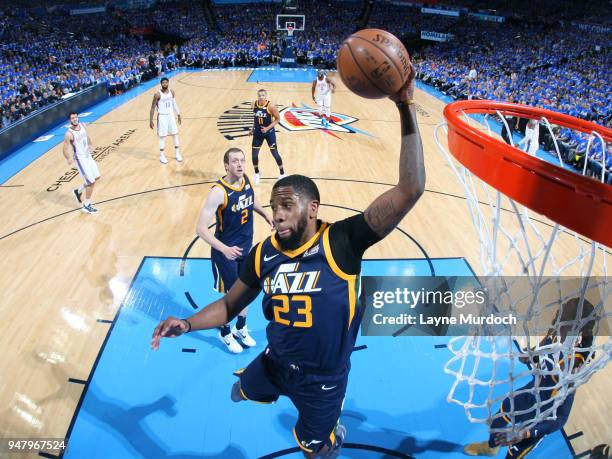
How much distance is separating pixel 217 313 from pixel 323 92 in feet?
32.7

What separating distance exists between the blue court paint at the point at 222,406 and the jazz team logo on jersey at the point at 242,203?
1491 millimetres

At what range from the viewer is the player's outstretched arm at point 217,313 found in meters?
2.28

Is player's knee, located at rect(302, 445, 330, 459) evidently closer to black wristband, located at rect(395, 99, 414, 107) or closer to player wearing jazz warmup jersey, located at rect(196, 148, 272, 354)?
player wearing jazz warmup jersey, located at rect(196, 148, 272, 354)

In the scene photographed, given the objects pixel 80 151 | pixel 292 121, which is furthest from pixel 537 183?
pixel 292 121

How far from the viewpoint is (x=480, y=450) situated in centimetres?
324

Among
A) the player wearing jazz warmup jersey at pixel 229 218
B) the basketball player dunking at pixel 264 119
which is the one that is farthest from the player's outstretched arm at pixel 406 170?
the basketball player dunking at pixel 264 119

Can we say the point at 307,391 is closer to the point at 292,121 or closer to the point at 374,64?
the point at 374,64

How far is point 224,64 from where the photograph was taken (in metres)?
25.5

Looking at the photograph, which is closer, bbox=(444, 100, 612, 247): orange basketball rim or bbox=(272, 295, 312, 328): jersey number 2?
bbox=(444, 100, 612, 247): orange basketball rim

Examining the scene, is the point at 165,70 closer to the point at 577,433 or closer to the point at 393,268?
the point at 393,268

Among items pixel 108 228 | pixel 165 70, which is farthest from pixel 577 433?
pixel 165 70

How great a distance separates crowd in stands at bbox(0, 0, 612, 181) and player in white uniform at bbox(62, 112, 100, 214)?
5797 mm

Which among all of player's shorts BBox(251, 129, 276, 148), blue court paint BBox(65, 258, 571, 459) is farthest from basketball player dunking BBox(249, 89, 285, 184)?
blue court paint BBox(65, 258, 571, 459)

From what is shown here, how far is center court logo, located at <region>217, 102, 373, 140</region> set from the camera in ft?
39.0
